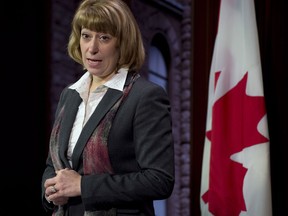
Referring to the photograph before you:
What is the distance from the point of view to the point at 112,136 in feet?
3.56

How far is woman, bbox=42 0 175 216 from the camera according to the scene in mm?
1079

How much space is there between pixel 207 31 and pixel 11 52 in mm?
991

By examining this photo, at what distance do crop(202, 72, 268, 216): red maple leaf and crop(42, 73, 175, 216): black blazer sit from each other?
888 millimetres

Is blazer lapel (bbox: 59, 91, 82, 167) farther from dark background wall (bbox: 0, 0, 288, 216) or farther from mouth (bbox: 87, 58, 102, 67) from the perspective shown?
dark background wall (bbox: 0, 0, 288, 216)

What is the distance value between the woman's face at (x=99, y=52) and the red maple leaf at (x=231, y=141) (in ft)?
2.97

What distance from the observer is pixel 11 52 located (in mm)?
2773

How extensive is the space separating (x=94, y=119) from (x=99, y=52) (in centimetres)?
14

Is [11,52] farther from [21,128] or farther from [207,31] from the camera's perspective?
[207,31]

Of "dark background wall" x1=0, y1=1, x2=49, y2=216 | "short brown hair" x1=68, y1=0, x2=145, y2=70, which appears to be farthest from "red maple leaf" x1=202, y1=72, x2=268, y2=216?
"dark background wall" x1=0, y1=1, x2=49, y2=216

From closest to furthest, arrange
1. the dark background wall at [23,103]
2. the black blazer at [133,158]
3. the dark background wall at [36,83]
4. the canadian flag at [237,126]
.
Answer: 1. the black blazer at [133,158]
2. the canadian flag at [237,126]
3. the dark background wall at [36,83]
4. the dark background wall at [23,103]

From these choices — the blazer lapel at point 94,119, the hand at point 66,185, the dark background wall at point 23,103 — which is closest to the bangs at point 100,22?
the blazer lapel at point 94,119

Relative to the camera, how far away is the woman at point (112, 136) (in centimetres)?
108

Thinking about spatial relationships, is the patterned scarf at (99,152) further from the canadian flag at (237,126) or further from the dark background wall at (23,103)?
the dark background wall at (23,103)

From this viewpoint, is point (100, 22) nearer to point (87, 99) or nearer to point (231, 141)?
point (87, 99)
